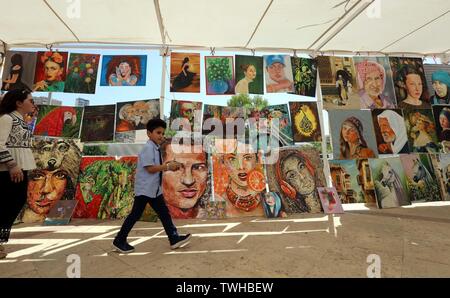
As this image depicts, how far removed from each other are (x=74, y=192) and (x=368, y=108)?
620 cm

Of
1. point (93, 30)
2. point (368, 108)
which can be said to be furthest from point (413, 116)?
point (93, 30)

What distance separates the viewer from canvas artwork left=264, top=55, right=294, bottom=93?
5.68m

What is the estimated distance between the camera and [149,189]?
3006mm

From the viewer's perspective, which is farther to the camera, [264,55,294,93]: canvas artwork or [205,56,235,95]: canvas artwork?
[264,55,294,93]: canvas artwork

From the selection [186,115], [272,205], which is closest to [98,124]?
[186,115]

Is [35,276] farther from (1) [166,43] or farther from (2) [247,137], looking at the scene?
(1) [166,43]

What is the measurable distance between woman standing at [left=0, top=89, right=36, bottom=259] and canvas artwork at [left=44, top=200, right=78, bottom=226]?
66.2 inches

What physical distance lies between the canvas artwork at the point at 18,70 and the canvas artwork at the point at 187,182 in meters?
2.93

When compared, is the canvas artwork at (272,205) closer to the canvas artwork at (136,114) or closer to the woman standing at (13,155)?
the canvas artwork at (136,114)

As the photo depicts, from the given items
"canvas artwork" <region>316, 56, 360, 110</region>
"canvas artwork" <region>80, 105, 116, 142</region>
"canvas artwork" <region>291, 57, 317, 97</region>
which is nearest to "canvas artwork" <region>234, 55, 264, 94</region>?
"canvas artwork" <region>291, 57, 317, 97</region>

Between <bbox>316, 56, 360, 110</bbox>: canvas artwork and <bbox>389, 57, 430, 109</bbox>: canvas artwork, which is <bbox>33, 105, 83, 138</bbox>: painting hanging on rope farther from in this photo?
<bbox>389, 57, 430, 109</bbox>: canvas artwork

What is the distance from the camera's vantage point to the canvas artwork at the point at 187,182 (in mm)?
4871

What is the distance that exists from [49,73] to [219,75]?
333 centimetres
